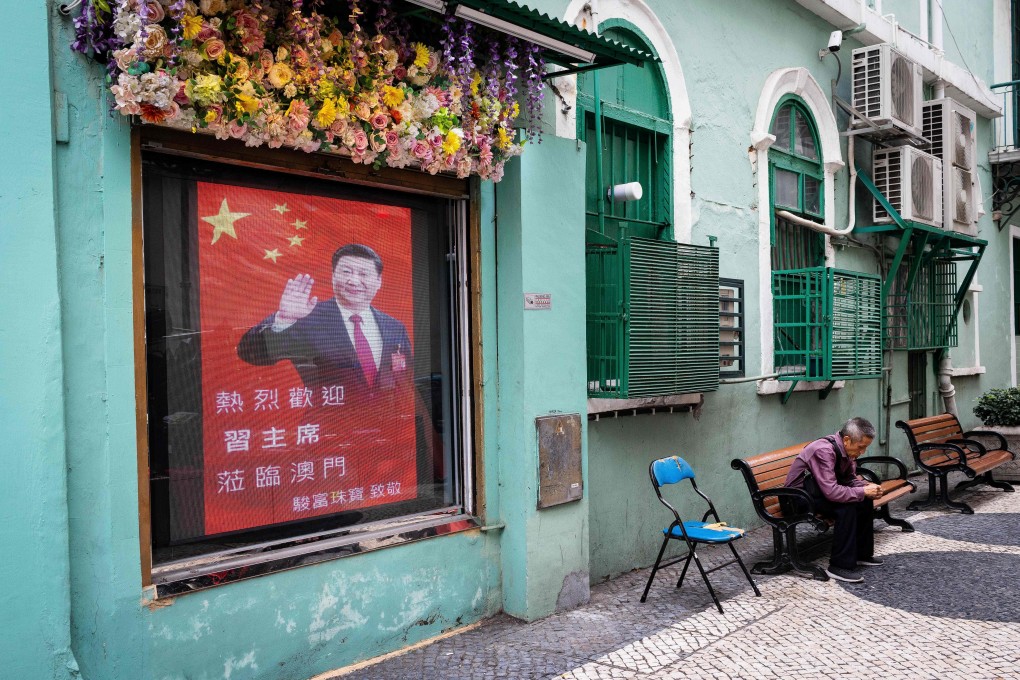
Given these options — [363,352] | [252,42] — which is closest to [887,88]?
[363,352]

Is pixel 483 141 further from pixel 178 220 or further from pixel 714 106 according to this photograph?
pixel 714 106

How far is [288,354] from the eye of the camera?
4.86m

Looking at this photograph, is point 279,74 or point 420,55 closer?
point 279,74

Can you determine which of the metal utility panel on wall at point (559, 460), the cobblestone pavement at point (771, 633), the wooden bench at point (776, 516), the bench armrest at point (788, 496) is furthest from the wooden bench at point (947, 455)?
the metal utility panel on wall at point (559, 460)

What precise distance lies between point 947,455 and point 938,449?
0.16 m

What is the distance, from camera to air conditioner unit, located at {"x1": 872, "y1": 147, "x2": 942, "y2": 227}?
34.0ft

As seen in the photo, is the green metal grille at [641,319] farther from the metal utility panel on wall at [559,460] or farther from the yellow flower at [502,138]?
the yellow flower at [502,138]

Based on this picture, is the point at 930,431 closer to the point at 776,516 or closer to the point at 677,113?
the point at 776,516

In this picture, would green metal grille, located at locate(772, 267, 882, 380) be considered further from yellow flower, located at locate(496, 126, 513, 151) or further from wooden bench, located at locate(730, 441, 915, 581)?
yellow flower, located at locate(496, 126, 513, 151)

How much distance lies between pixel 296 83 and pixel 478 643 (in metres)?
3.39

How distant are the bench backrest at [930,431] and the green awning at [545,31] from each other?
6.34m

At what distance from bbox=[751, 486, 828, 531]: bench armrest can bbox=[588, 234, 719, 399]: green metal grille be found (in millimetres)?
983

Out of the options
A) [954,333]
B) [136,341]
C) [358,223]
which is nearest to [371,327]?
[358,223]

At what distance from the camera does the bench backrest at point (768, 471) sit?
685 cm
